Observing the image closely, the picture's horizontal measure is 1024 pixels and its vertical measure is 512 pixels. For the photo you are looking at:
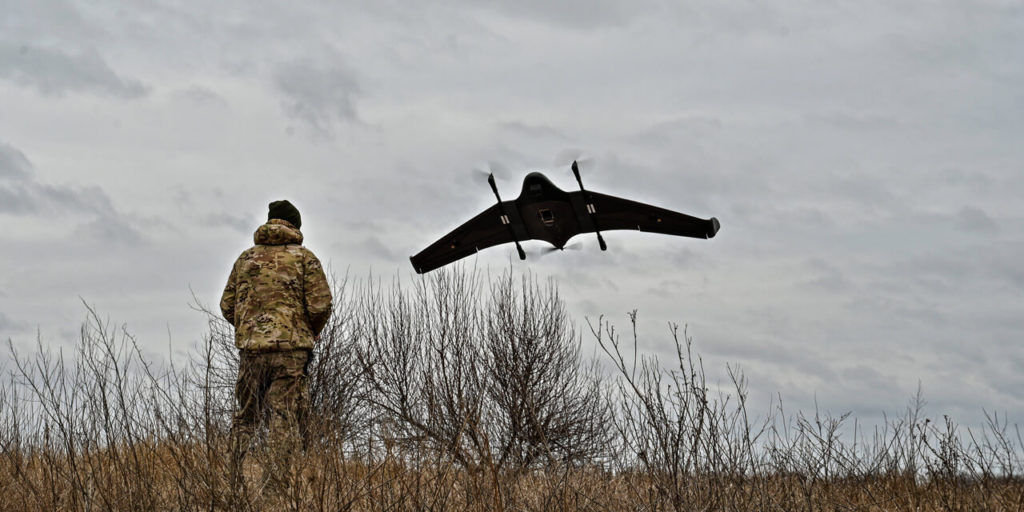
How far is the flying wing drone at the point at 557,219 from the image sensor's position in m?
18.7

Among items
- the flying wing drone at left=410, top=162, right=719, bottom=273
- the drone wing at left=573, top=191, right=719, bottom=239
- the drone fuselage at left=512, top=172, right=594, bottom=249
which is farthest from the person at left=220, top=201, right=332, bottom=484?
the drone wing at left=573, top=191, right=719, bottom=239

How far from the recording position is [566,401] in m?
17.0

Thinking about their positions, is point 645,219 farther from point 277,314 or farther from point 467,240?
point 277,314

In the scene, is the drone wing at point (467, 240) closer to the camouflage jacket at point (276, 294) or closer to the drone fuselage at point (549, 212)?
the drone fuselage at point (549, 212)

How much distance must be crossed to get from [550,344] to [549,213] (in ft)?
11.6

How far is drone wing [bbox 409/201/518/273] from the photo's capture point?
66.7ft

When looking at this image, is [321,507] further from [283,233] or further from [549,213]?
[549,213]

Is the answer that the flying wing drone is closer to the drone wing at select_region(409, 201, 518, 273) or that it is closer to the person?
the drone wing at select_region(409, 201, 518, 273)

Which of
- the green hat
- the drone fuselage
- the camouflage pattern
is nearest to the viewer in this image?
the camouflage pattern

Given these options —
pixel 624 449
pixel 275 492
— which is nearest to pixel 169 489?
pixel 275 492

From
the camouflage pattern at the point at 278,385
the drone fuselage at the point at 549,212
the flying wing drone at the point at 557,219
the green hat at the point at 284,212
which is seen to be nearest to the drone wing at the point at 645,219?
the flying wing drone at the point at 557,219

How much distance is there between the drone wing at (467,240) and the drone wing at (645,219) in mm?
2451

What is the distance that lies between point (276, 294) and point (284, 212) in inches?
36.5

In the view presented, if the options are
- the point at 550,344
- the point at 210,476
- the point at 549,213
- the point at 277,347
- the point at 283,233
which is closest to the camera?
the point at 210,476
